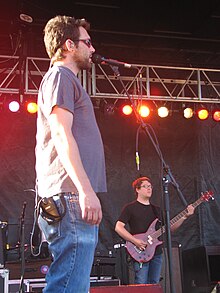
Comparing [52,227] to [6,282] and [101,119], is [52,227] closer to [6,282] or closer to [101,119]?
[6,282]

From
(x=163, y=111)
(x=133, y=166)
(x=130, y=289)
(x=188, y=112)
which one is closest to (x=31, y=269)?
(x=133, y=166)

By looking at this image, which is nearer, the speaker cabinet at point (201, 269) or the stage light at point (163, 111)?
the speaker cabinet at point (201, 269)

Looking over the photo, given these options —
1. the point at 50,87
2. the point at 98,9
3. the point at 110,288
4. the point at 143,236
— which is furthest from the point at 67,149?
the point at 98,9

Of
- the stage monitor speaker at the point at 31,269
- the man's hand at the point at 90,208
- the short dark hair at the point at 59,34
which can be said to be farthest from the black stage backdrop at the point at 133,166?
the man's hand at the point at 90,208

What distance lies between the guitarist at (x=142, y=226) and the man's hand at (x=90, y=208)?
4732 mm

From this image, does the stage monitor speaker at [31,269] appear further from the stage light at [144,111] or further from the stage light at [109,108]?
the stage light at [144,111]

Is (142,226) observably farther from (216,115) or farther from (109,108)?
(216,115)

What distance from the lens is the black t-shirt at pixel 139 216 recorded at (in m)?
7.00

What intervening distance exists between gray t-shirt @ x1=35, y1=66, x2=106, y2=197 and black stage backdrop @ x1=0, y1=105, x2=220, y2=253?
5.94 meters

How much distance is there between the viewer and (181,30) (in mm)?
8375

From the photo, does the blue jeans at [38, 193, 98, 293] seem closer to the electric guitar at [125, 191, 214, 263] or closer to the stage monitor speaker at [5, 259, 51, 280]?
the electric guitar at [125, 191, 214, 263]

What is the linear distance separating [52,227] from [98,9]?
6057 mm

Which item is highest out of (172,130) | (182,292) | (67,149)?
(172,130)

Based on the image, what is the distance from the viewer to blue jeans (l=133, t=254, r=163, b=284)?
261 inches
